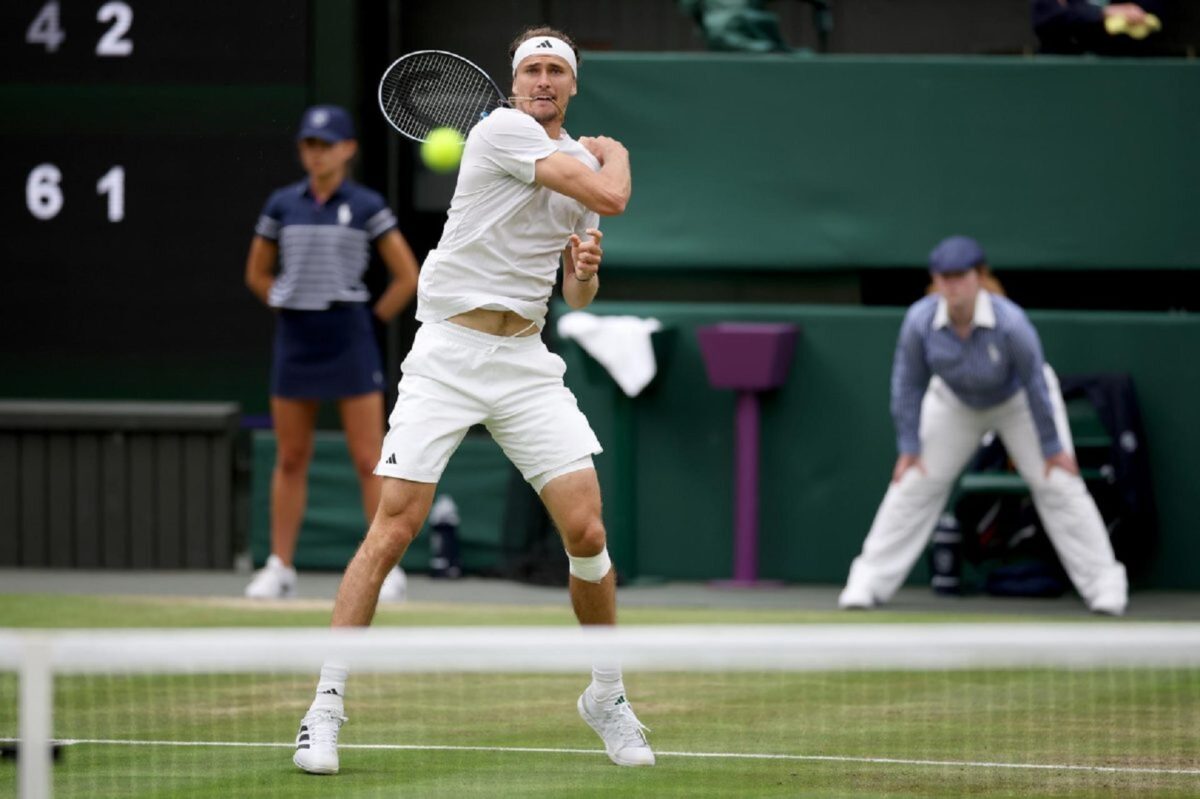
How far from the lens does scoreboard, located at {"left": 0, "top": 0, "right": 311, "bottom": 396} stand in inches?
418

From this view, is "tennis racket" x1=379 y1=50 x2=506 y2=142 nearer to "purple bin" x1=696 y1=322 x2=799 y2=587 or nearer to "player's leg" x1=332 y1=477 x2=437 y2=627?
"player's leg" x1=332 y1=477 x2=437 y2=627

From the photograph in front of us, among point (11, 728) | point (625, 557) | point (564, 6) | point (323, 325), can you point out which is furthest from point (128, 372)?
point (11, 728)

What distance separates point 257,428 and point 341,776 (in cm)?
588

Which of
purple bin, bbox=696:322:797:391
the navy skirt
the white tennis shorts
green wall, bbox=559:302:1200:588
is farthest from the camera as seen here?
green wall, bbox=559:302:1200:588

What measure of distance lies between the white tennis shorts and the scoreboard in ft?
17.0

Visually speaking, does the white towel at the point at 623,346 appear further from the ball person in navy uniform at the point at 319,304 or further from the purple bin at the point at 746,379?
the ball person in navy uniform at the point at 319,304

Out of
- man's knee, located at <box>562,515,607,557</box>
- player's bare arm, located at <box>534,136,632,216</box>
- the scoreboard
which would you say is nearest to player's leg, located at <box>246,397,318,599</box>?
the scoreboard

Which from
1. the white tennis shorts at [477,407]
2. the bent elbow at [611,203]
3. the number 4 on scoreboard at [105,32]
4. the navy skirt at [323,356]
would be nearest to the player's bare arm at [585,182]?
the bent elbow at [611,203]

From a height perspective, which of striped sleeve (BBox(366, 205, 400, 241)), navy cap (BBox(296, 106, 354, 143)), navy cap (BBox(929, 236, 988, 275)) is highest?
navy cap (BBox(296, 106, 354, 143))

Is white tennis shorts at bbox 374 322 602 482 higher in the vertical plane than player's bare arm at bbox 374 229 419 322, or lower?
lower

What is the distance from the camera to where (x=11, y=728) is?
6.13 meters

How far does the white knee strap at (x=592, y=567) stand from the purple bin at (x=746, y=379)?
173 inches

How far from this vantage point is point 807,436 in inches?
406

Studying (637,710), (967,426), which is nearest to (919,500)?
(967,426)
